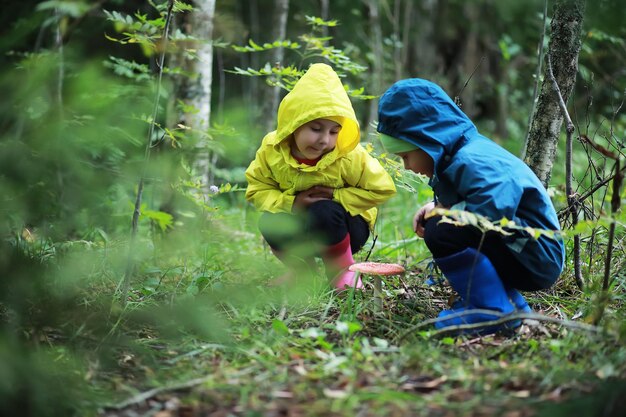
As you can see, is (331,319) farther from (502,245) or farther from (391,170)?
(391,170)

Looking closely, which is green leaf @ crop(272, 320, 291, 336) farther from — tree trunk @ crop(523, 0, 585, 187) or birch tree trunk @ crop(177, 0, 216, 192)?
birch tree trunk @ crop(177, 0, 216, 192)

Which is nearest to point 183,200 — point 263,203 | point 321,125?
point 263,203

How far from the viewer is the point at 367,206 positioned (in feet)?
11.6

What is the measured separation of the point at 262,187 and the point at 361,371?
1.60m

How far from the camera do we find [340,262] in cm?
350

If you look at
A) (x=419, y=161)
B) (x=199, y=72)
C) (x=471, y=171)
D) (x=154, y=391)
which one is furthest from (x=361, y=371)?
(x=199, y=72)

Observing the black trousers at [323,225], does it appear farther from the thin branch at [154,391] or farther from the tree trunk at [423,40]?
the tree trunk at [423,40]

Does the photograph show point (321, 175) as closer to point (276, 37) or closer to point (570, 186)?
point (570, 186)

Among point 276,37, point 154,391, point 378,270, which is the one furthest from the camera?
point 276,37

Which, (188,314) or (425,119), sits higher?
(425,119)

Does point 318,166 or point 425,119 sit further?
point 318,166

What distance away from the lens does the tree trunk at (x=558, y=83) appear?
3297 millimetres

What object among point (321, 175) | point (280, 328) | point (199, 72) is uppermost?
point (199, 72)

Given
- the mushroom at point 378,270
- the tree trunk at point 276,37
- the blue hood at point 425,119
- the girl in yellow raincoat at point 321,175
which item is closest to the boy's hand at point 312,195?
the girl in yellow raincoat at point 321,175
